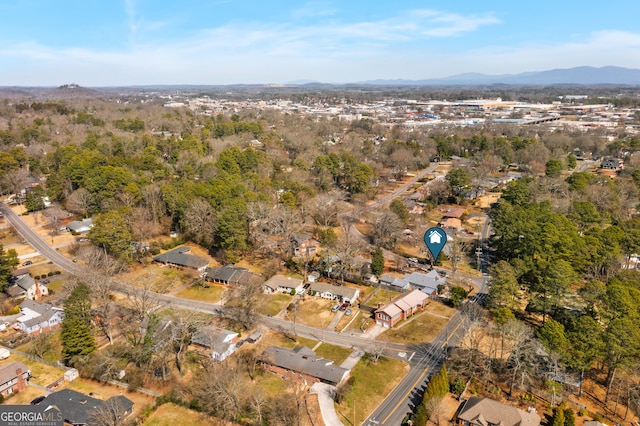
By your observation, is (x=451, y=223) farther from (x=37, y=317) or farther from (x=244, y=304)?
(x=37, y=317)

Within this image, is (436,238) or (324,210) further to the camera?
(324,210)

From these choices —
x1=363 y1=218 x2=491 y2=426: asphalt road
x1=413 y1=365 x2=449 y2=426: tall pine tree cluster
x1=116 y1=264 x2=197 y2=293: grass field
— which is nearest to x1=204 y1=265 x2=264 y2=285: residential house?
x1=116 y1=264 x2=197 y2=293: grass field

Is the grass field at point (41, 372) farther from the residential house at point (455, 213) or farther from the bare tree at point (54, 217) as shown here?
the residential house at point (455, 213)

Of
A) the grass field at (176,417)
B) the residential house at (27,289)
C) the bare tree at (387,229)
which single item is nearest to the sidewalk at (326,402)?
the grass field at (176,417)

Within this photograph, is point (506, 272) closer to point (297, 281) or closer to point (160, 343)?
point (297, 281)

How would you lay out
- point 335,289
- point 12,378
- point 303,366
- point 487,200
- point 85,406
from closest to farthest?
point 85,406
point 12,378
point 303,366
point 335,289
point 487,200
